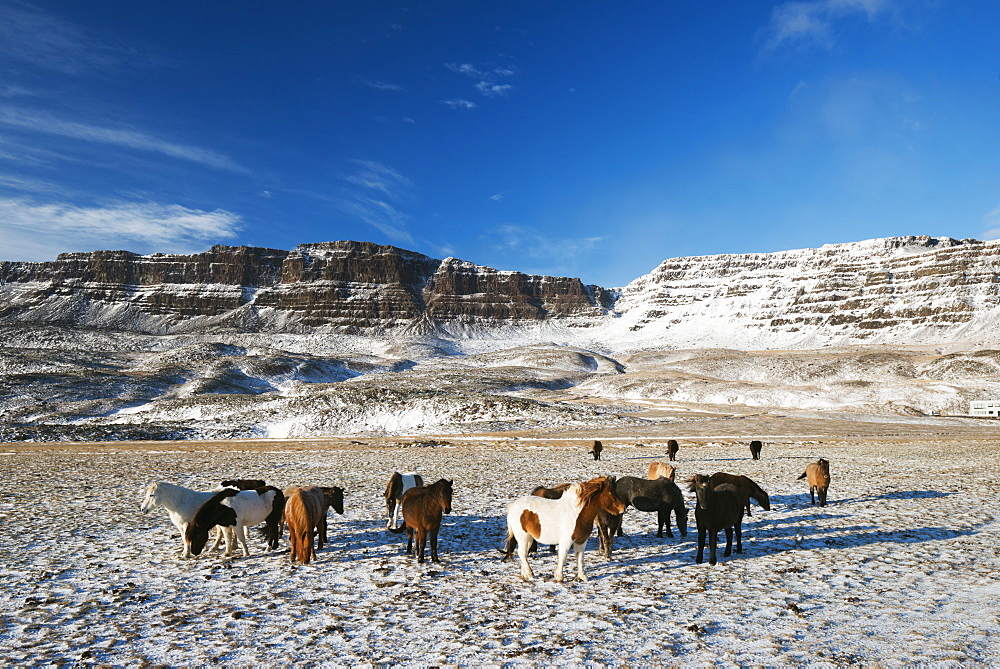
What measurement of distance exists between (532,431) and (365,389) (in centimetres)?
2811

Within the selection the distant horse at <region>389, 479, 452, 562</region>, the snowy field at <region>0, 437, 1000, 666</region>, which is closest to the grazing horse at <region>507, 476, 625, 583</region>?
the snowy field at <region>0, 437, 1000, 666</region>

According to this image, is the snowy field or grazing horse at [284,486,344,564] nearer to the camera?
the snowy field

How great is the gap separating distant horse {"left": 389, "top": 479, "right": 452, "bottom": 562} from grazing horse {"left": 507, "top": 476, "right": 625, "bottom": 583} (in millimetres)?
1941

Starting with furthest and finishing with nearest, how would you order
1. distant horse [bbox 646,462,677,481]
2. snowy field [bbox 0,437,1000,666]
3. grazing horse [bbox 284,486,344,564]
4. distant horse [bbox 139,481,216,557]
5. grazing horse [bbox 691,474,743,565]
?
distant horse [bbox 646,462,677,481] < distant horse [bbox 139,481,216,557] < grazing horse [bbox 284,486,344,564] < grazing horse [bbox 691,474,743,565] < snowy field [bbox 0,437,1000,666]

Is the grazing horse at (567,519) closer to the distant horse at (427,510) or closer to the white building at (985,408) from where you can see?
the distant horse at (427,510)

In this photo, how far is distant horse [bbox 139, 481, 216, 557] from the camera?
12344mm

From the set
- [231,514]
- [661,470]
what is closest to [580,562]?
[231,514]

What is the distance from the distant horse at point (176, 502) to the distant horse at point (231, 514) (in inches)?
13.4

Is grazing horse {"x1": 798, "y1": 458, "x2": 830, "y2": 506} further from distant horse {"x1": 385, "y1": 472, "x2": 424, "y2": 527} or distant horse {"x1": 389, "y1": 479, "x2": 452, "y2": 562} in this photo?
distant horse {"x1": 385, "y1": 472, "x2": 424, "y2": 527}

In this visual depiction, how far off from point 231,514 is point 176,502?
58.8 inches

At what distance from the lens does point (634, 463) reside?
31.2m

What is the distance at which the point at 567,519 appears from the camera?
11.0 meters

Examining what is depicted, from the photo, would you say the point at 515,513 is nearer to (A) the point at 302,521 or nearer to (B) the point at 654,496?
(B) the point at 654,496

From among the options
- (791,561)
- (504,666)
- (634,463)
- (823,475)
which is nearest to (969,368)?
(634,463)
